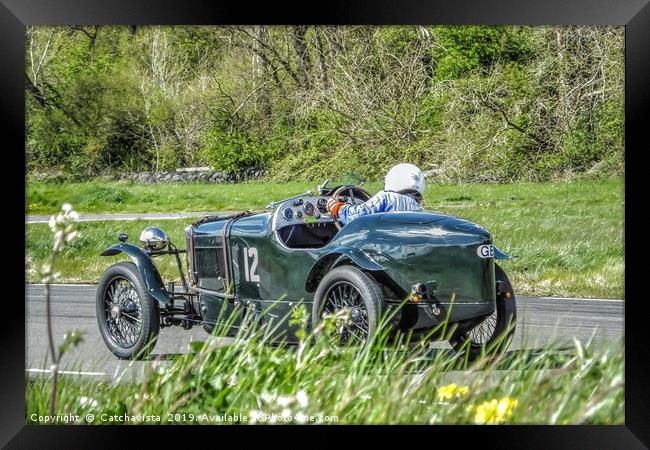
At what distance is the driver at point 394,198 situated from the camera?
17.5 ft

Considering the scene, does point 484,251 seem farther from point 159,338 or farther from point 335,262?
point 159,338

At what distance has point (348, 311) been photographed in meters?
5.00

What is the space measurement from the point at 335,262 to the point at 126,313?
169 centimetres

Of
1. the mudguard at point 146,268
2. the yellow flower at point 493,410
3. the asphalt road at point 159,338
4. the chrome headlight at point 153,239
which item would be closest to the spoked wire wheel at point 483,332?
the asphalt road at point 159,338

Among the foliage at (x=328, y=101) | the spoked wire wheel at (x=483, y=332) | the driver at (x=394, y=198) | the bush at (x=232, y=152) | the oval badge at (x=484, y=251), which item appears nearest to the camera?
the oval badge at (x=484, y=251)

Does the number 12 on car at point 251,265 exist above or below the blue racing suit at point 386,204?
below

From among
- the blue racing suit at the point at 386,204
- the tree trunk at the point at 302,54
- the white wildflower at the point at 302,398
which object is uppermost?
the tree trunk at the point at 302,54

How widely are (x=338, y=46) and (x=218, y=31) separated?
80cm

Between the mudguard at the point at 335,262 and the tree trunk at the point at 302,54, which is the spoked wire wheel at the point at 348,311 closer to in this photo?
the mudguard at the point at 335,262

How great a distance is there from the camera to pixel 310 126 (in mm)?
5977

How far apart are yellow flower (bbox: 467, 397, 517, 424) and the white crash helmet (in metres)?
1.39

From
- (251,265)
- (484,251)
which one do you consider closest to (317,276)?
(251,265)
